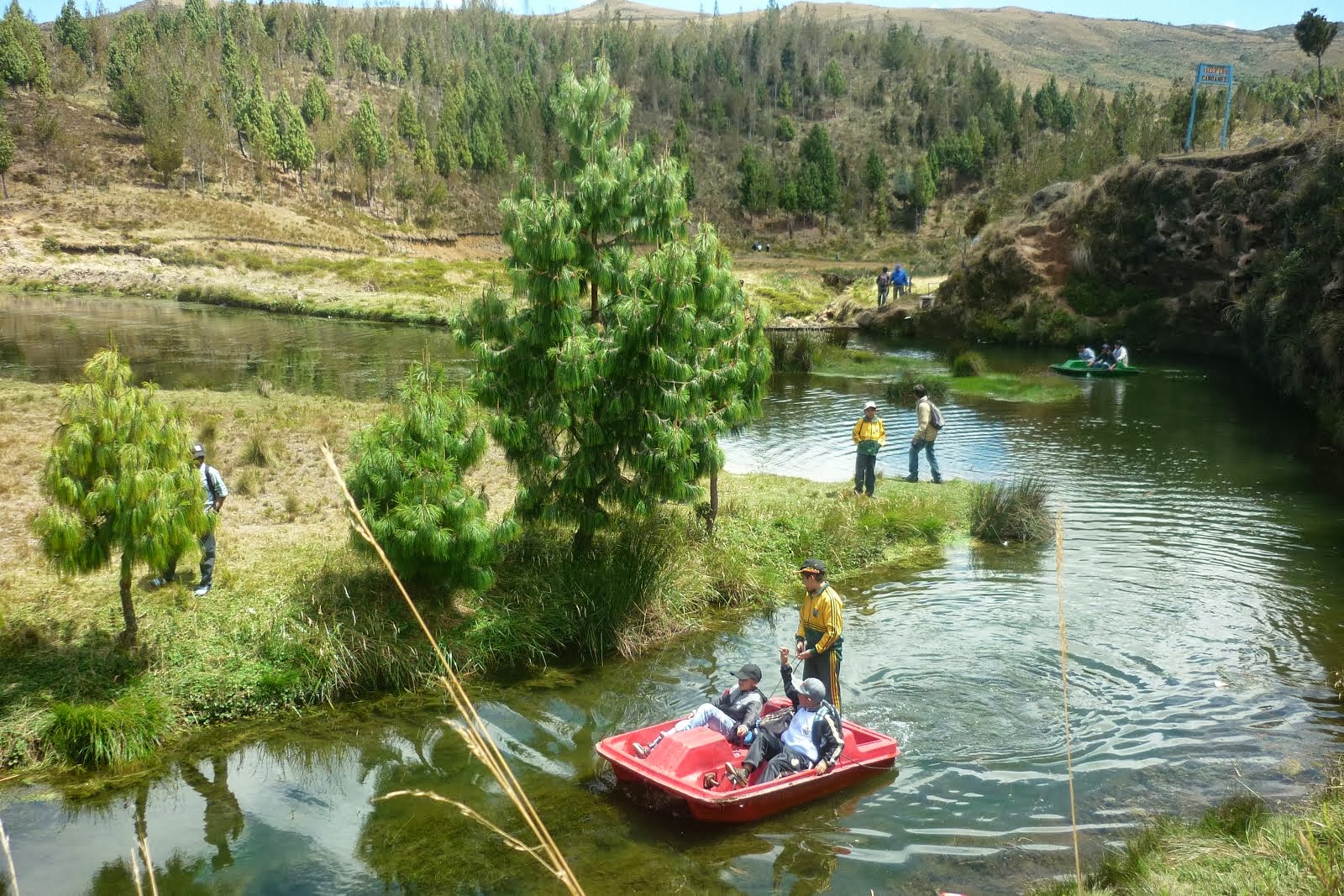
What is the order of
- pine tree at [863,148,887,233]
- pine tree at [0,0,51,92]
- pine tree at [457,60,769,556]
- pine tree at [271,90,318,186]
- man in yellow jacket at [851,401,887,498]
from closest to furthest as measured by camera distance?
pine tree at [457,60,769,556]
man in yellow jacket at [851,401,887,498]
pine tree at [271,90,318,186]
pine tree at [0,0,51,92]
pine tree at [863,148,887,233]

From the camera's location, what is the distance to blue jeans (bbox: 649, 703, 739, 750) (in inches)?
468

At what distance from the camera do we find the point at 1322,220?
3241 cm

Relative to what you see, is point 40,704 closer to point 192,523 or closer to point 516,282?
point 192,523

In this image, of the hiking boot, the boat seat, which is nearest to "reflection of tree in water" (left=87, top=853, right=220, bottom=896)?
the boat seat

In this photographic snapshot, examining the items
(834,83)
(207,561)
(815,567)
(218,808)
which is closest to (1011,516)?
(815,567)

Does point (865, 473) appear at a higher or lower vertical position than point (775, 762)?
lower

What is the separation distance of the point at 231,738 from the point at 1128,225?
52488 millimetres

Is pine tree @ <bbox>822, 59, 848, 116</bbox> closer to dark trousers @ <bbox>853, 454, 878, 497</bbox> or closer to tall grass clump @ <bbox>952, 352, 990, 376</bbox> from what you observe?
tall grass clump @ <bbox>952, 352, 990, 376</bbox>

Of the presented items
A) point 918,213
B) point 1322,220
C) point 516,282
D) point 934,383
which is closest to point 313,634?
point 516,282

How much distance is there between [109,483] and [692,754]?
7.50m

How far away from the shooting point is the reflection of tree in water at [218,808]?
1074 centimetres

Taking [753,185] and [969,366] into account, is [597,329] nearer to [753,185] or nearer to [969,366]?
[969,366]

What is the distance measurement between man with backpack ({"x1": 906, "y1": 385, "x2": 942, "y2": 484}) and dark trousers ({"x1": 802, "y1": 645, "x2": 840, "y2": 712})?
11.9 meters

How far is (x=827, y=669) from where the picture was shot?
12.6m
